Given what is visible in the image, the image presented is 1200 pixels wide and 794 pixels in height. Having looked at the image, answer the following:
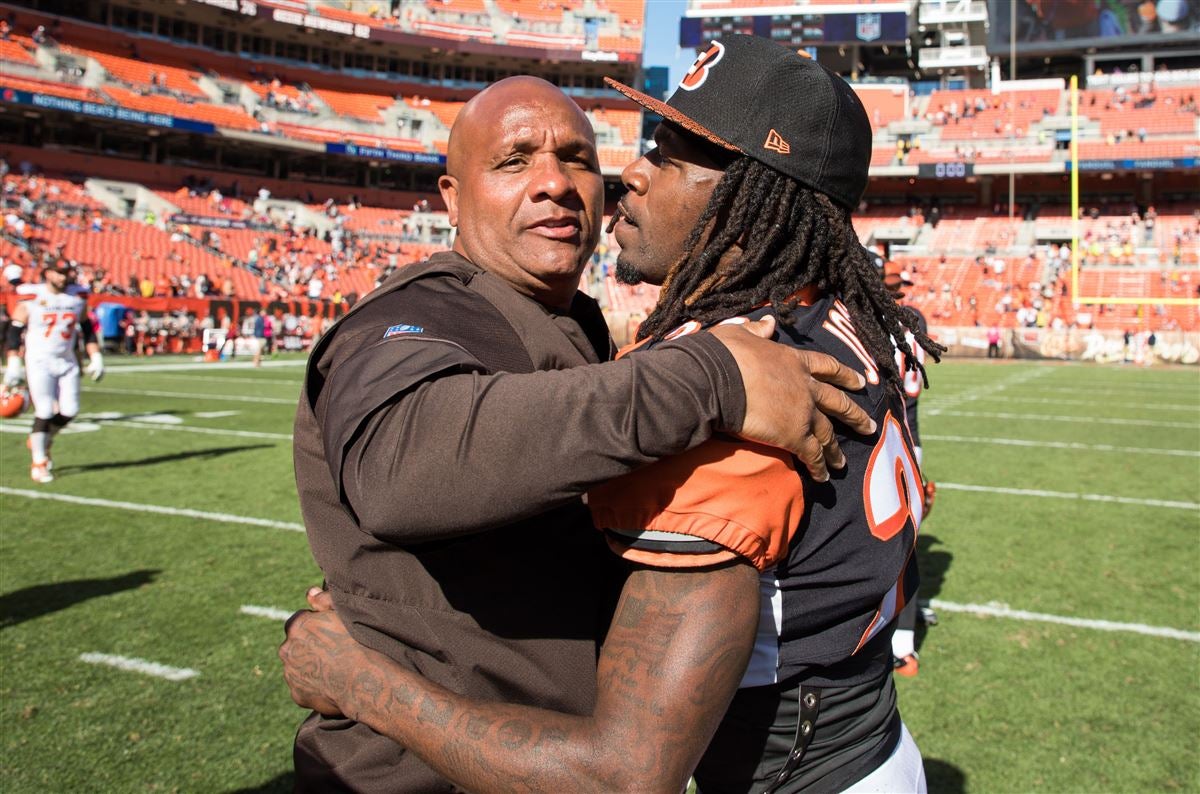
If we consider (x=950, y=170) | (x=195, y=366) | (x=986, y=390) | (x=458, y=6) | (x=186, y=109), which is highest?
(x=458, y=6)

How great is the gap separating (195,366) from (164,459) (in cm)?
1432

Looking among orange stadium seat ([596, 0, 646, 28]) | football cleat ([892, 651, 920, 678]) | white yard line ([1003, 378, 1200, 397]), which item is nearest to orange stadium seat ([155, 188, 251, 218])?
orange stadium seat ([596, 0, 646, 28])

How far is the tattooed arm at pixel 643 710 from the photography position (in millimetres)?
1334

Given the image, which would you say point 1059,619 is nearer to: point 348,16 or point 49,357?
point 49,357

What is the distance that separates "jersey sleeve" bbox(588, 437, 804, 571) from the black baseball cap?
0.61m

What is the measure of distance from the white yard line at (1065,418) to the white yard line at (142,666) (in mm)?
13845

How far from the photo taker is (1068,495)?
→ 9.22m

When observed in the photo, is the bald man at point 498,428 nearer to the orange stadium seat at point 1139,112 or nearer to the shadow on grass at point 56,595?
the shadow on grass at point 56,595

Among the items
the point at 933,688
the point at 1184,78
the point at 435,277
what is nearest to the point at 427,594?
the point at 435,277

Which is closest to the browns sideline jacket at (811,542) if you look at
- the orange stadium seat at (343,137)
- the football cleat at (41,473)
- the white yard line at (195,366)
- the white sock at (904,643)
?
the white sock at (904,643)

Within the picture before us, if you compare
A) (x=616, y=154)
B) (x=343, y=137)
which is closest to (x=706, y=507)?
(x=343, y=137)

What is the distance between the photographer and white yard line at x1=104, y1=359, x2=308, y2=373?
21.8m

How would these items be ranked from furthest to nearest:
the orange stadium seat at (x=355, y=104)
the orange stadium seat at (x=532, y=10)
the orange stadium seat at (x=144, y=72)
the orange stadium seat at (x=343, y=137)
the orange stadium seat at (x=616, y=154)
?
the orange stadium seat at (x=532, y=10), the orange stadium seat at (x=616, y=154), the orange stadium seat at (x=355, y=104), the orange stadium seat at (x=343, y=137), the orange stadium seat at (x=144, y=72)

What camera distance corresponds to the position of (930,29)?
59625mm
